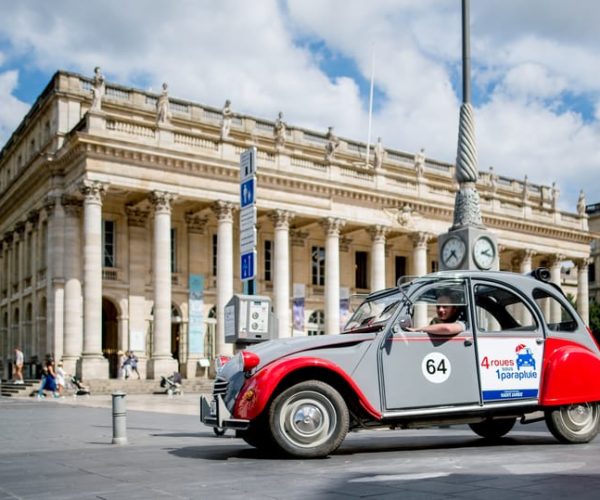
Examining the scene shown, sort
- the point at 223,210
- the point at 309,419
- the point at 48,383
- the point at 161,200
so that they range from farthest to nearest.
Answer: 1. the point at 223,210
2. the point at 161,200
3. the point at 48,383
4. the point at 309,419

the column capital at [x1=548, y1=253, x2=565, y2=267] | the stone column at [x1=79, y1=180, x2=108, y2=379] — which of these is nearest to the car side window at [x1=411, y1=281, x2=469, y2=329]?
the stone column at [x1=79, y1=180, x2=108, y2=379]

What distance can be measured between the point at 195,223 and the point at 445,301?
34.6 m

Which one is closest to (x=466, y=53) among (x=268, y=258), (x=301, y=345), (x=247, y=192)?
(x=247, y=192)

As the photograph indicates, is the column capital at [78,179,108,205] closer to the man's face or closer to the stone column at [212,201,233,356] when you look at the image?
the stone column at [212,201,233,356]

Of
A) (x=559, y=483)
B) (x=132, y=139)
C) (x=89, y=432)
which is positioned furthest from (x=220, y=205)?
(x=559, y=483)

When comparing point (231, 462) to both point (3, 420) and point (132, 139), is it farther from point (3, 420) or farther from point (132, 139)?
point (132, 139)

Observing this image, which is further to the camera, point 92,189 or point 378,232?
point 378,232

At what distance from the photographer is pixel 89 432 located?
14.4 meters

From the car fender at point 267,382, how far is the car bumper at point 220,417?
8 centimetres

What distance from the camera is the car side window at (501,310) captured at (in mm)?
10180

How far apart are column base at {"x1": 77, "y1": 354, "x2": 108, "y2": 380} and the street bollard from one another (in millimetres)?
24337

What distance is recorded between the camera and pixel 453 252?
17.3m

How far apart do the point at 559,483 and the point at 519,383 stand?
3.24 meters

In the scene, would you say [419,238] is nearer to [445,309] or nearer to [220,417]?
[445,309]
